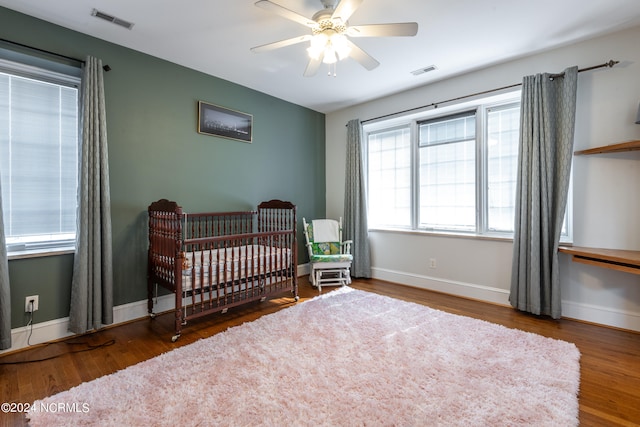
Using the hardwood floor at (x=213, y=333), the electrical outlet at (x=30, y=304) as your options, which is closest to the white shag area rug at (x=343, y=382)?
the hardwood floor at (x=213, y=333)

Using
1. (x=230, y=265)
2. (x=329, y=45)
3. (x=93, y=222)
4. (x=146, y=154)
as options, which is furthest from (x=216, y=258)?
(x=329, y=45)

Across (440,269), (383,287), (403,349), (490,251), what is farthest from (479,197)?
(403,349)

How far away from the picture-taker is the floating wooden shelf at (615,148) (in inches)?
85.9

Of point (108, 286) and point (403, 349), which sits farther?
point (108, 286)

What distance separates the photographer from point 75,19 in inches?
87.1

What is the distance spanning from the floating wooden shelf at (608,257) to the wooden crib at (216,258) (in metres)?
2.57

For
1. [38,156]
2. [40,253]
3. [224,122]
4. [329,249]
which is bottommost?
[329,249]

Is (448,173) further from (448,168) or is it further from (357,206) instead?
(357,206)

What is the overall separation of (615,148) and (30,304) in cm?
465

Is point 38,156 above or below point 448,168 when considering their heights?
below

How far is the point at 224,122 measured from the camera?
3.33 metres

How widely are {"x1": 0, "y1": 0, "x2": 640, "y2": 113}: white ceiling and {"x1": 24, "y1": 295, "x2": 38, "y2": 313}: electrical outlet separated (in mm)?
2112

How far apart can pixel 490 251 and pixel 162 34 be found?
12.4ft

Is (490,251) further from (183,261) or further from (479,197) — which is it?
(183,261)
